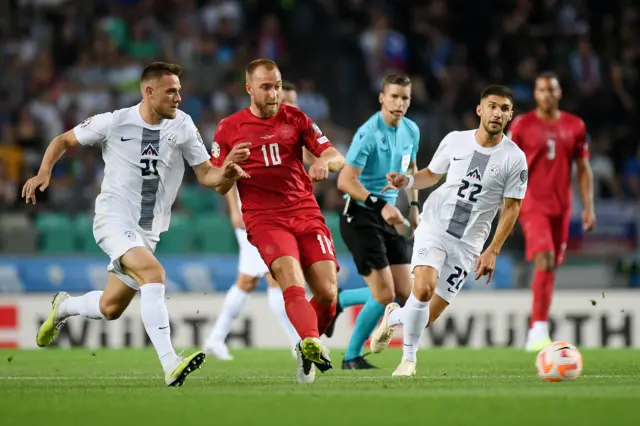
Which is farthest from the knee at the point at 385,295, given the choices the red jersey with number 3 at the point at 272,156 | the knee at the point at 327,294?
the red jersey with number 3 at the point at 272,156

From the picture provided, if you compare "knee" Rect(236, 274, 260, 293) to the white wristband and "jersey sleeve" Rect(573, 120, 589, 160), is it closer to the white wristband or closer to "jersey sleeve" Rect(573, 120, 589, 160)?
the white wristband

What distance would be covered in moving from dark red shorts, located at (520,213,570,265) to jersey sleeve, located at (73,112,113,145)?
5590 mm

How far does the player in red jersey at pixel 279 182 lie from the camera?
8.91m

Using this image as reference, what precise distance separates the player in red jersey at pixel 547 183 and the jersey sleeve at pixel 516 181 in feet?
11.2

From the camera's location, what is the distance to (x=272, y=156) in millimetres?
9086

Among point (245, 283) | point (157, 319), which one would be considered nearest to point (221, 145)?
point (157, 319)

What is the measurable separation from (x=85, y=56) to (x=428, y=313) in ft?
38.1

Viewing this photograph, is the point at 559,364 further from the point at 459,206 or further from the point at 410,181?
the point at 410,181

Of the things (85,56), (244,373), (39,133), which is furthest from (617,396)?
(85,56)

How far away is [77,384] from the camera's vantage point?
29.3ft

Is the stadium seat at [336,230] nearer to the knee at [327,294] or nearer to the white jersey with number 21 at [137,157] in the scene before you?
the knee at [327,294]

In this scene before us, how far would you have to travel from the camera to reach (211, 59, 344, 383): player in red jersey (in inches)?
351

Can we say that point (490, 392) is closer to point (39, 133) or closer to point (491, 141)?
point (491, 141)

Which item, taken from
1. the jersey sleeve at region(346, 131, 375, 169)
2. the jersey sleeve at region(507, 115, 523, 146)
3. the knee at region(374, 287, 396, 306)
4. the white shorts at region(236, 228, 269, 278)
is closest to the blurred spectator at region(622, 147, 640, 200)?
the jersey sleeve at region(507, 115, 523, 146)
